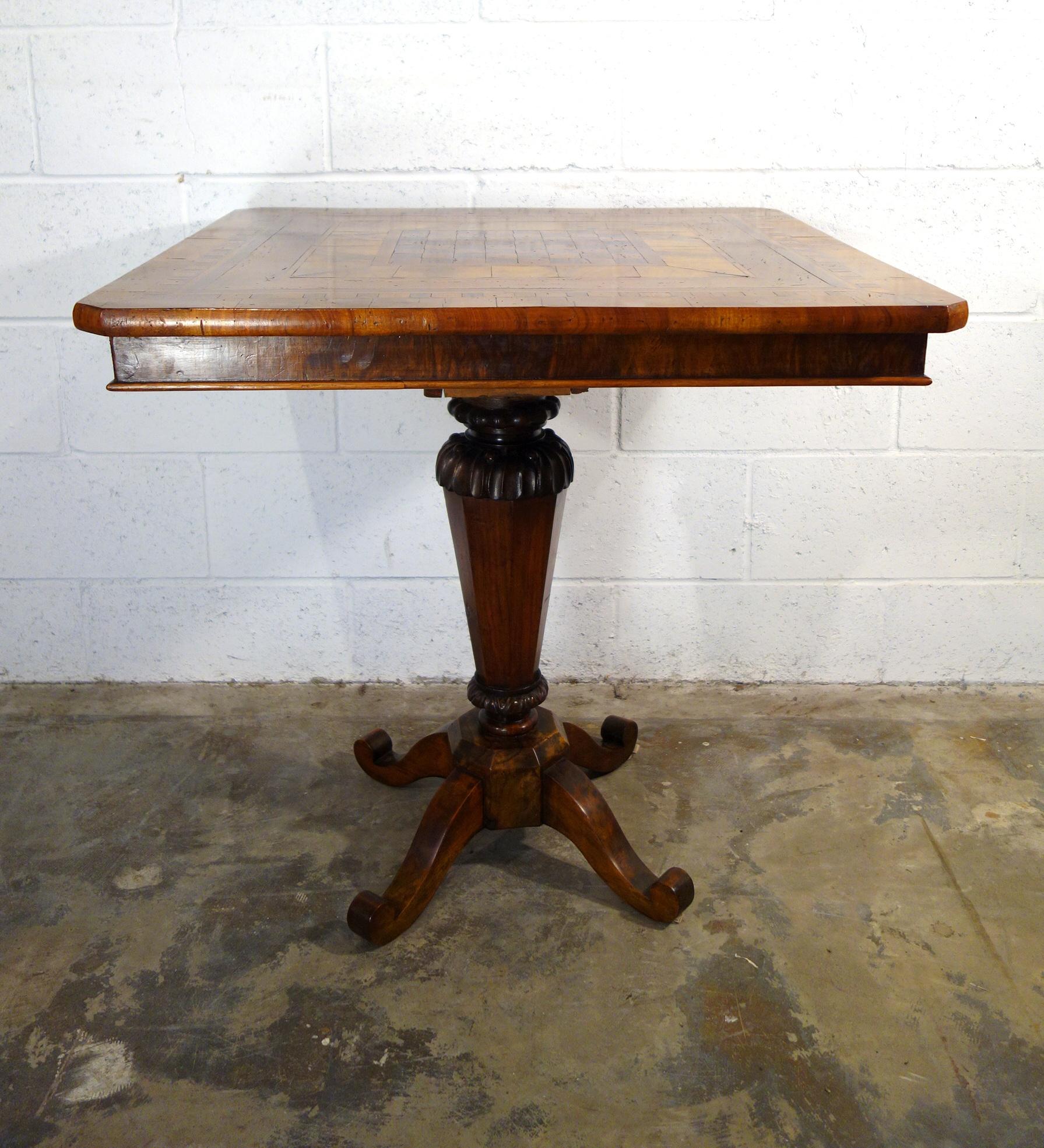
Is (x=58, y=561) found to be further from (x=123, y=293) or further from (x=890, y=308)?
(x=890, y=308)

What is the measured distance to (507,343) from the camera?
1100 mm

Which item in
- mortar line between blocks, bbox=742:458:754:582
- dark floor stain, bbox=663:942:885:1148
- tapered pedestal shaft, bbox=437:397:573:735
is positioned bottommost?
dark floor stain, bbox=663:942:885:1148

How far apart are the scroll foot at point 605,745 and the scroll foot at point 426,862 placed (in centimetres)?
29

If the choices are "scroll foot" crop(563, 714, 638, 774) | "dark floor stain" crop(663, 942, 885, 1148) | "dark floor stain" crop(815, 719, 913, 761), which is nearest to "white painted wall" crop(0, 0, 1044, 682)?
"dark floor stain" crop(815, 719, 913, 761)

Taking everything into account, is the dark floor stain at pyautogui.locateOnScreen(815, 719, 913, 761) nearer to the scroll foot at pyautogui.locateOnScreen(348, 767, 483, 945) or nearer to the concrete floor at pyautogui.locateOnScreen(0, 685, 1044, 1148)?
the concrete floor at pyautogui.locateOnScreen(0, 685, 1044, 1148)

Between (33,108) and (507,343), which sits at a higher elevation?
(33,108)

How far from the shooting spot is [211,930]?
1.61 metres

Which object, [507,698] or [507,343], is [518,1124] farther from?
[507,343]

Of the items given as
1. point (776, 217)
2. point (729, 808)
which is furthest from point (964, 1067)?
point (776, 217)

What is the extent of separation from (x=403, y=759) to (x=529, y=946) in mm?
476

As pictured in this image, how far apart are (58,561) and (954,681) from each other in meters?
1.80

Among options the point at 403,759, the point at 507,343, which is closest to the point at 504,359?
the point at 507,343

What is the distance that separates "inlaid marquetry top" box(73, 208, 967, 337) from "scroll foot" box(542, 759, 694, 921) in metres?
0.76

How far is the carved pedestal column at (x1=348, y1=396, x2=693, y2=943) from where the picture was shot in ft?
5.01
